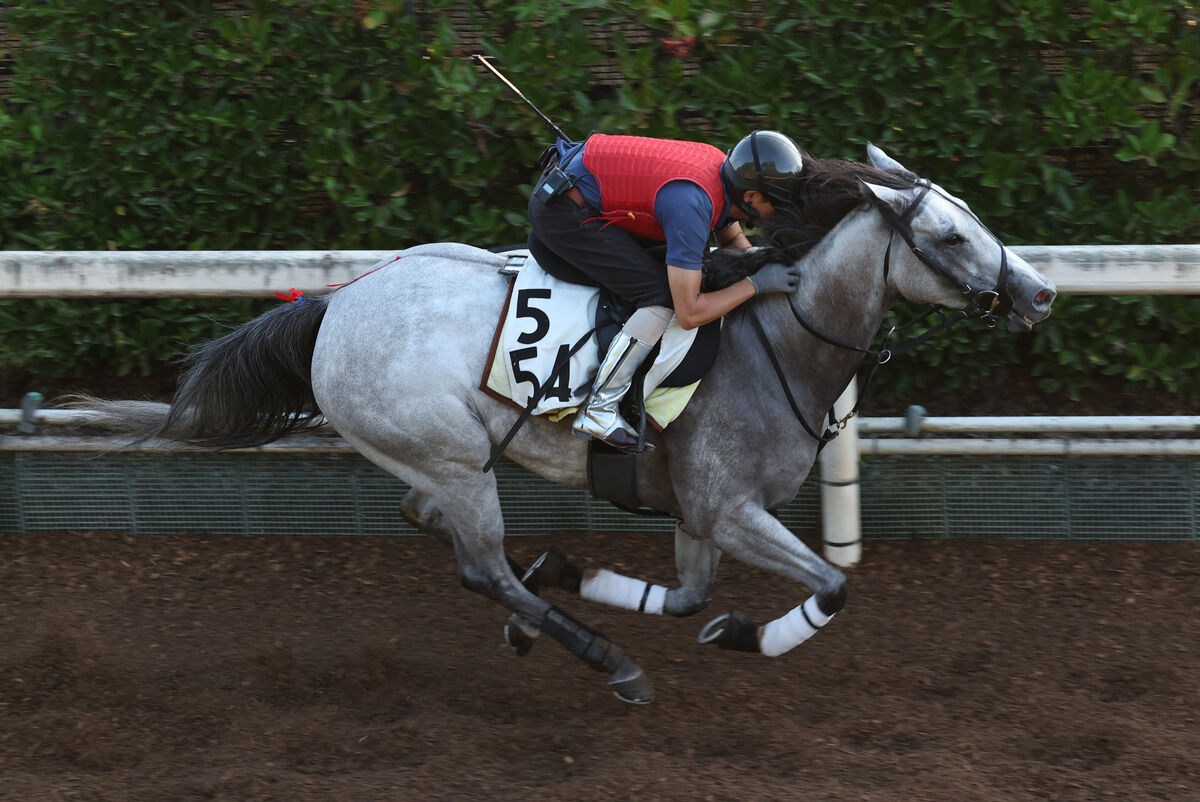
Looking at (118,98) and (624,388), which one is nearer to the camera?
(624,388)

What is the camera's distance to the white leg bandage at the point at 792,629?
3.92 meters

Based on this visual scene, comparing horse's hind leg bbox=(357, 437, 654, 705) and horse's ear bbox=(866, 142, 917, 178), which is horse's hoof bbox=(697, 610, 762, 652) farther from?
horse's ear bbox=(866, 142, 917, 178)

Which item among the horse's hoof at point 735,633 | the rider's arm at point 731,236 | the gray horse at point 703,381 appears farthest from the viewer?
the rider's arm at point 731,236

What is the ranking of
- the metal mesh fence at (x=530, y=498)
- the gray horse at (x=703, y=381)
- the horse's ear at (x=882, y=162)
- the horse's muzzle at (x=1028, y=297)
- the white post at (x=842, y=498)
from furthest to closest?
the metal mesh fence at (x=530, y=498), the white post at (x=842, y=498), the horse's ear at (x=882, y=162), the gray horse at (x=703, y=381), the horse's muzzle at (x=1028, y=297)

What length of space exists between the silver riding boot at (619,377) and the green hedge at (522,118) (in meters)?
1.60

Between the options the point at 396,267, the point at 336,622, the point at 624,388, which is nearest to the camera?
the point at 624,388

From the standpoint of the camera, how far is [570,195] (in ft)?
12.6

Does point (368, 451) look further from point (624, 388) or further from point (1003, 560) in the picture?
point (1003, 560)

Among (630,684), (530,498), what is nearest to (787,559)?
(630,684)

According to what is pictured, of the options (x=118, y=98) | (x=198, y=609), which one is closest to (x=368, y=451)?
(x=198, y=609)

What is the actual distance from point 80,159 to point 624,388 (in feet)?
10.2

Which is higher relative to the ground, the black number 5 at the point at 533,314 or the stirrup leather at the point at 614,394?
the black number 5 at the point at 533,314

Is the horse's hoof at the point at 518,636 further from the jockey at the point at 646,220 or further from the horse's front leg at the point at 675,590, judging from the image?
the jockey at the point at 646,220

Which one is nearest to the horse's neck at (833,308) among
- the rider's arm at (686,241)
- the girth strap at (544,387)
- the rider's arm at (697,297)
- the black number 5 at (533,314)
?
the rider's arm at (697,297)
